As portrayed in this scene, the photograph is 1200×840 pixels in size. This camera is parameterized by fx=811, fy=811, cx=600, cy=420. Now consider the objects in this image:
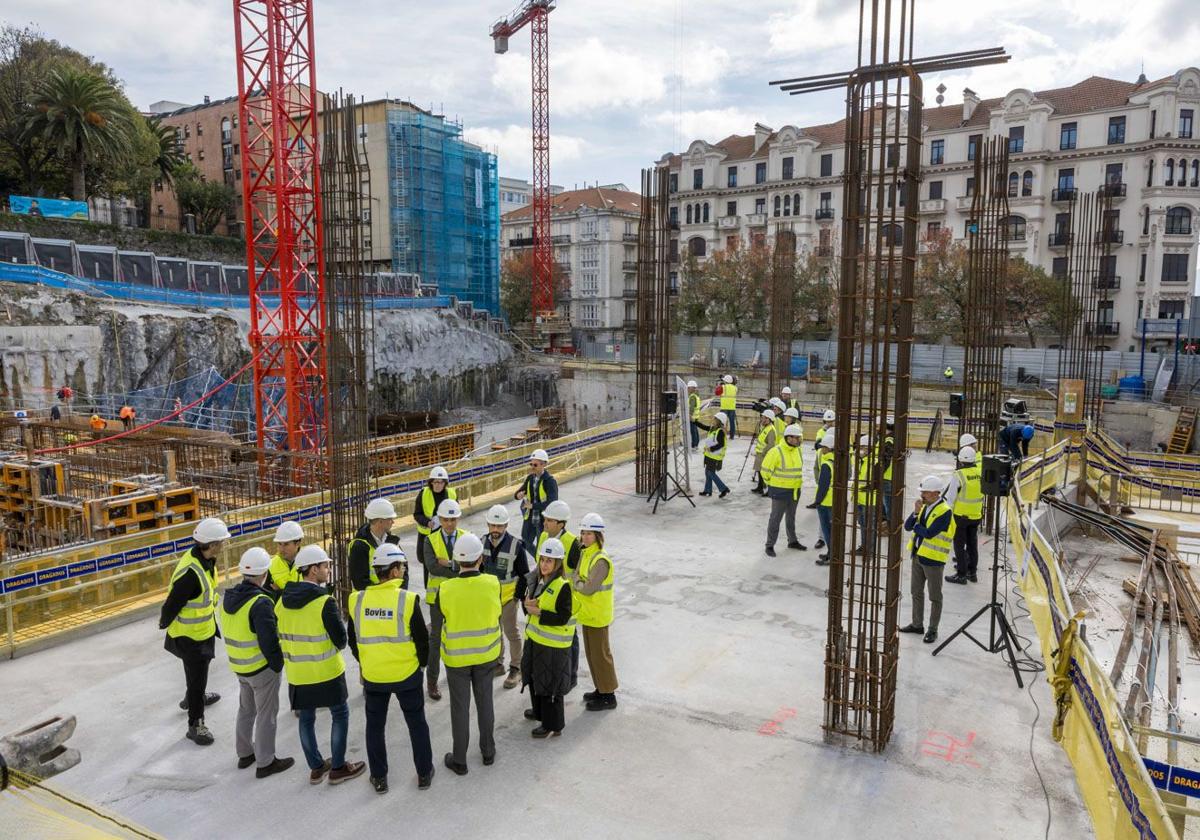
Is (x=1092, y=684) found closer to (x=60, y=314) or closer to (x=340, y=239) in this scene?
(x=340, y=239)

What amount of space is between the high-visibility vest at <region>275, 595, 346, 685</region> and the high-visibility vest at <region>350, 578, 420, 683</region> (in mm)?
245

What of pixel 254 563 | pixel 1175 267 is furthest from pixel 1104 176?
pixel 254 563

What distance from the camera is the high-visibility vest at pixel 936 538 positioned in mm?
8328

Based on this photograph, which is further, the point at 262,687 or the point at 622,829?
the point at 262,687

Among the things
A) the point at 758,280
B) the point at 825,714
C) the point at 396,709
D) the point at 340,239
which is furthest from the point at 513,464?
the point at 758,280

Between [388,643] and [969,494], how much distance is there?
7.55 metres

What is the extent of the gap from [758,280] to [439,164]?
22710 mm

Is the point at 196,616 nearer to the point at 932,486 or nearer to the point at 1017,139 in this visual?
the point at 932,486

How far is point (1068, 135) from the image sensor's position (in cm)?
4881

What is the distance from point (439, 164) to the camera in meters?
53.7

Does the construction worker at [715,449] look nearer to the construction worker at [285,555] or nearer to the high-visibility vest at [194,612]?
the construction worker at [285,555]

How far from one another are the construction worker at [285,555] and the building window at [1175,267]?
53875 mm

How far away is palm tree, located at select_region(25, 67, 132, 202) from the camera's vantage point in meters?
35.3

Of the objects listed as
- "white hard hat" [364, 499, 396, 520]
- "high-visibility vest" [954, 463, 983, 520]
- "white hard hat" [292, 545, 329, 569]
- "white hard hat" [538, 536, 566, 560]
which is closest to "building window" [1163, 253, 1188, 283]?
"high-visibility vest" [954, 463, 983, 520]
